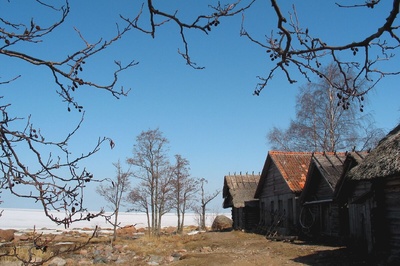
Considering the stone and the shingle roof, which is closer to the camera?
the stone

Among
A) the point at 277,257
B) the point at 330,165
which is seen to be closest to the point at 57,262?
the point at 277,257

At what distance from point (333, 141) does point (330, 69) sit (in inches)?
208

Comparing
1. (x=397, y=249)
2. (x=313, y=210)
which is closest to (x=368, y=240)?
(x=397, y=249)

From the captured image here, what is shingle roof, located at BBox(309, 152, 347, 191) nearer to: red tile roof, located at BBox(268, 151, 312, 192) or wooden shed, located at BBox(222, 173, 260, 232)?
red tile roof, located at BBox(268, 151, 312, 192)

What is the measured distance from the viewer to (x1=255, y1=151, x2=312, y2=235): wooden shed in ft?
80.2

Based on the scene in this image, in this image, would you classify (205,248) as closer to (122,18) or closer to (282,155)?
(282,155)

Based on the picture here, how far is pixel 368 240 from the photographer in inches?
542

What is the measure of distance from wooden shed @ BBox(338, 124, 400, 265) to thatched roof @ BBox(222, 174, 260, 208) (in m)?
19.2

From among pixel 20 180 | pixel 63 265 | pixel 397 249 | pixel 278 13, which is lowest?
pixel 63 265

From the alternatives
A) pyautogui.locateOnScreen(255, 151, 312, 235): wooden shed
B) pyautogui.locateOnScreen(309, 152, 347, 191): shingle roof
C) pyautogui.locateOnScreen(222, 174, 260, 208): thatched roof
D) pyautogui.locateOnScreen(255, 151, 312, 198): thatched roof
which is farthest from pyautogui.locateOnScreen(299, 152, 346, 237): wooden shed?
pyautogui.locateOnScreen(222, 174, 260, 208): thatched roof

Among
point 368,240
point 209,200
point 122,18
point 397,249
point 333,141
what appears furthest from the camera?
point 209,200

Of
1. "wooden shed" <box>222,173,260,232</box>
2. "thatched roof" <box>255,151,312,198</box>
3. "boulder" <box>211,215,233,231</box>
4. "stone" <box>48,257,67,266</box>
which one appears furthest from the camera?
"boulder" <box>211,215,233,231</box>

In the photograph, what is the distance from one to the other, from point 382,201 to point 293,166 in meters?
13.6

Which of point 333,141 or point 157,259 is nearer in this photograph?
point 157,259
